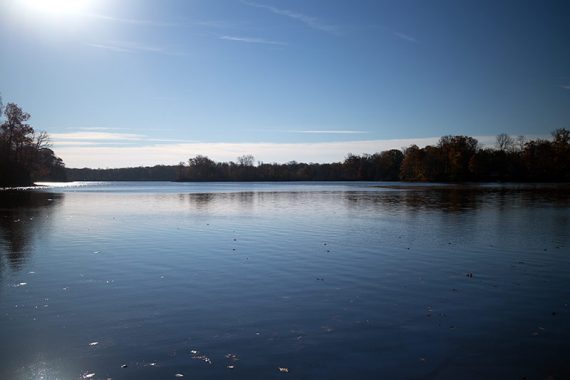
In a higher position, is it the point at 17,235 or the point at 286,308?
the point at 17,235

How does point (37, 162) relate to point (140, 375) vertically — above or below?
above

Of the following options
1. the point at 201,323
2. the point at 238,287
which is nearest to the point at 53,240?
the point at 238,287

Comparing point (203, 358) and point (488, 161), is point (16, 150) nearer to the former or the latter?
point (203, 358)

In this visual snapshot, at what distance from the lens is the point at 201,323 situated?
31.0ft

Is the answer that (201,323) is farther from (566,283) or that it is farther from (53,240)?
(53,240)

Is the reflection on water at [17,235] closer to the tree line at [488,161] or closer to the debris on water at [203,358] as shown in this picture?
the debris on water at [203,358]

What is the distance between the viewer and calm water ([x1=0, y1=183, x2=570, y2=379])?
7.43 metres

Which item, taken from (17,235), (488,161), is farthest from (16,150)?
(488,161)

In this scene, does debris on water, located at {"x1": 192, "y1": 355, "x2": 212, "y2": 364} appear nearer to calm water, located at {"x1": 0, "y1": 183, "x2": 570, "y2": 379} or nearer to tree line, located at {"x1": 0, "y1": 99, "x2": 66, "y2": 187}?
calm water, located at {"x1": 0, "y1": 183, "x2": 570, "y2": 379}

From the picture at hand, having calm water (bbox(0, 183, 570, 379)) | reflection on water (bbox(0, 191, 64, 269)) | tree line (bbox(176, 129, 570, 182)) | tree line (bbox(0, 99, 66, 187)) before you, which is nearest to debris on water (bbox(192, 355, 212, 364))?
calm water (bbox(0, 183, 570, 379))

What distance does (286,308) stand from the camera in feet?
34.6

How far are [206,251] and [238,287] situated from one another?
21.5 feet

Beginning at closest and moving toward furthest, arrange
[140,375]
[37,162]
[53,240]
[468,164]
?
[140,375] → [53,240] → [37,162] → [468,164]

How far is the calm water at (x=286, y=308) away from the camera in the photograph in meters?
7.43
